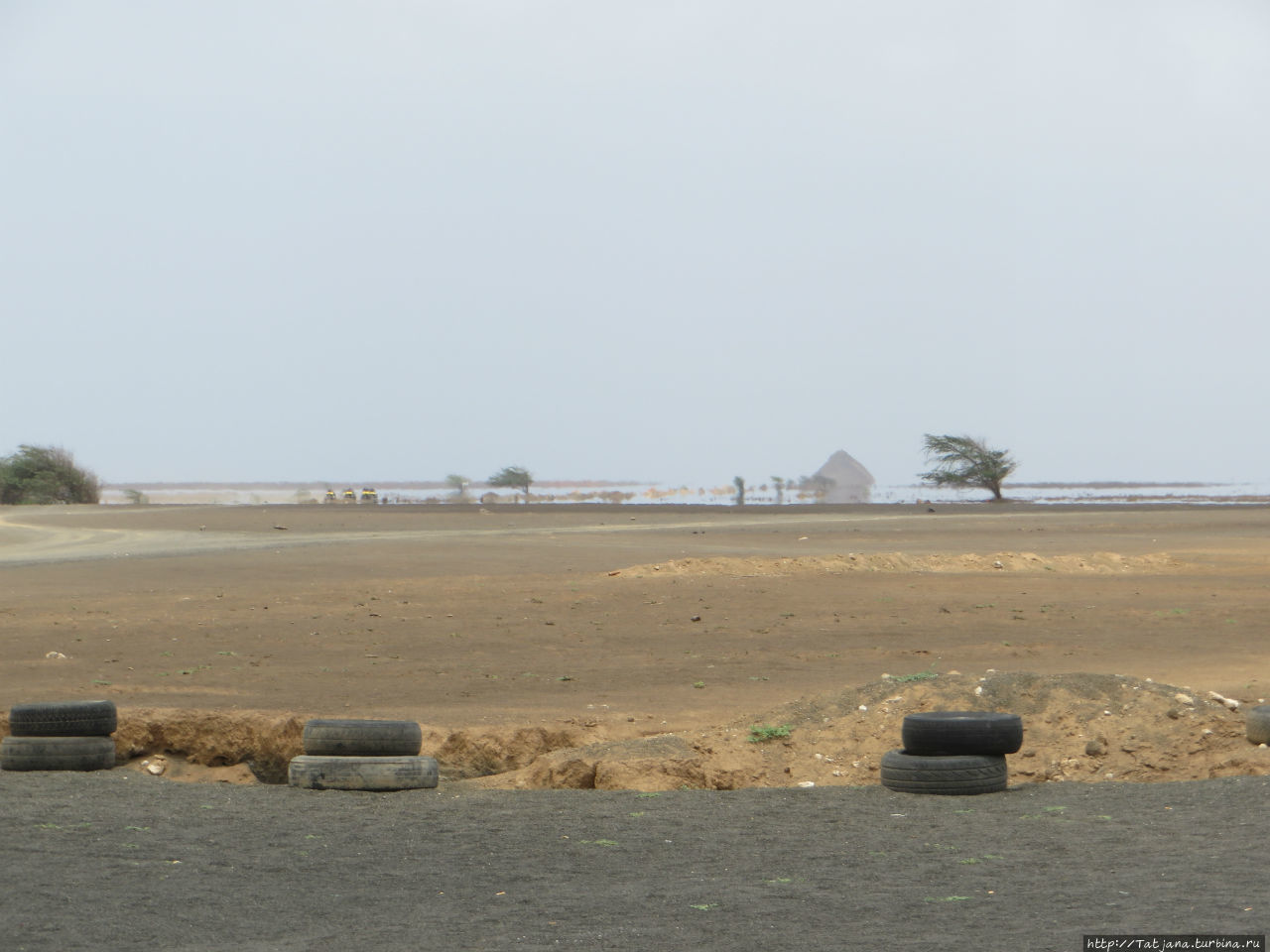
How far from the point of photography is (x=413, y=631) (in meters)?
20.4

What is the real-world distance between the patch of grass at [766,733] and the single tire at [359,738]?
9.97 ft

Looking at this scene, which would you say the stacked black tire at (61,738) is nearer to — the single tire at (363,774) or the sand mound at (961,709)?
the single tire at (363,774)

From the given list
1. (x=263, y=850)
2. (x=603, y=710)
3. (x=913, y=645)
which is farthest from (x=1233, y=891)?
(x=913, y=645)

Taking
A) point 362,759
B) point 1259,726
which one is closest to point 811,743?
point 1259,726

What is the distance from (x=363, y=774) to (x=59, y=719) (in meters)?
2.90

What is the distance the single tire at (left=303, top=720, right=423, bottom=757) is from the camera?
10.8 m

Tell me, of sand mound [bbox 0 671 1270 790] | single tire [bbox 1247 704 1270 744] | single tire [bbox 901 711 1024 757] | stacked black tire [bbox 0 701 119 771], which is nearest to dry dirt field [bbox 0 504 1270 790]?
sand mound [bbox 0 671 1270 790]

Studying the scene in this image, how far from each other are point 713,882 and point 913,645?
479 inches

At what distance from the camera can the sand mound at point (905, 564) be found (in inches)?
1126

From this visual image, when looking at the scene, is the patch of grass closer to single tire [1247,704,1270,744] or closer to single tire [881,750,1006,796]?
single tire [881,750,1006,796]

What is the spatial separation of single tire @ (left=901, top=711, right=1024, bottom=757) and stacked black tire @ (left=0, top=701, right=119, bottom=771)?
6778 mm

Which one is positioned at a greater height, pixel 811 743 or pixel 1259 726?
pixel 1259 726

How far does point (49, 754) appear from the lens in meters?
11.2

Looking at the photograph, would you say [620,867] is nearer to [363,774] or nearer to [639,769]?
[639,769]
